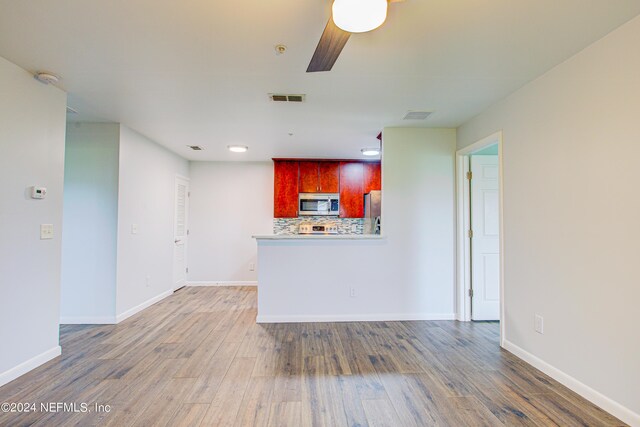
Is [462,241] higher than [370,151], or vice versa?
[370,151]

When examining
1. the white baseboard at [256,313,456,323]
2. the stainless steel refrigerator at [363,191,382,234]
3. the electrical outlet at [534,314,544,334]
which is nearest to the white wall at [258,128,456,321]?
the white baseboard at [256,313,456,323]

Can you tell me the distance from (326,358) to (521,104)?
9.43 ft

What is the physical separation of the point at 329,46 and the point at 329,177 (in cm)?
395

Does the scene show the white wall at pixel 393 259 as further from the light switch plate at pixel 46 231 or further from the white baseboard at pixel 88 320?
the light switch plate at pixel 46 231

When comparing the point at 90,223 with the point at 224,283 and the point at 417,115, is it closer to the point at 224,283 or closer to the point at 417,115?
the point at 224,283

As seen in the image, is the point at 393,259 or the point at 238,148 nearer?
the point at 393,259

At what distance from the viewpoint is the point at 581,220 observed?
214cm

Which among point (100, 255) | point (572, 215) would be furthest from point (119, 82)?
point (572, 215)

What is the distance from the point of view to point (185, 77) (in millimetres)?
2486

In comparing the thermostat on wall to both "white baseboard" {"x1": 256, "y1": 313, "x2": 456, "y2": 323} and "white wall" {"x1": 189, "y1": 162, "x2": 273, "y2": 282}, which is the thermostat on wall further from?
"white wall" {"x1": 189, "y1": 162, "x2": 273, "y2": 282}

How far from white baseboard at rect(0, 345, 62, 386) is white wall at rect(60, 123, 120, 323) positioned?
92cm

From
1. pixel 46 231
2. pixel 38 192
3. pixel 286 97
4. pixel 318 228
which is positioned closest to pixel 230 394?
pixel 46 231

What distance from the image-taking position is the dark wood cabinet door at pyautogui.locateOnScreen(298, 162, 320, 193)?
18.1 feet

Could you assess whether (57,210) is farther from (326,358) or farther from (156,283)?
(326,358)
